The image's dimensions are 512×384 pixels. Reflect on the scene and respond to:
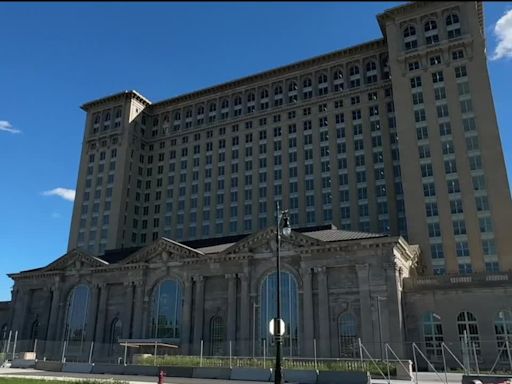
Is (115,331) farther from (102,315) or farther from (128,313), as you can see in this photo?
(128,313)

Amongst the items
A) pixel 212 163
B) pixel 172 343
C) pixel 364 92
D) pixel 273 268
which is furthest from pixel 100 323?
pixel 364 92

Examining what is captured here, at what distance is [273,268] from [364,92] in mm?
57460

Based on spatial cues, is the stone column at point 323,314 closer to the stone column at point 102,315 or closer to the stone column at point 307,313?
the stone column at point 307,313

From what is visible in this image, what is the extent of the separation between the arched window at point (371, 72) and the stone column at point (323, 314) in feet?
197

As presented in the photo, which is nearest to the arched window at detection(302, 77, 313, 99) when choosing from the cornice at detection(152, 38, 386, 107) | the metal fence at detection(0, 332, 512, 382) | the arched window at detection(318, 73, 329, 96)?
the arched window at detection(318, 73, 329, 96)

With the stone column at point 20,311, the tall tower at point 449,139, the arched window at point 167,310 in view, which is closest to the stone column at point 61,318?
the stone column at point 20,311

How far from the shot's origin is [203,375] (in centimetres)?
3631

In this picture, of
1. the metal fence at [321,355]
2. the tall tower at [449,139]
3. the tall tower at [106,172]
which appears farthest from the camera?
the tall tower at [106,172]

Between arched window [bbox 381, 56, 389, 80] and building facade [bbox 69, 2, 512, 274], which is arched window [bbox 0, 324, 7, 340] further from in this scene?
arched window [bbox 381, 56, 389, 80]

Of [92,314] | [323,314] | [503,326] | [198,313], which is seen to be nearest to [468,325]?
[503,326]

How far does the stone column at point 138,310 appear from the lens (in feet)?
194

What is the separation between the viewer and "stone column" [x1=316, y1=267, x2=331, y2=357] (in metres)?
48.3

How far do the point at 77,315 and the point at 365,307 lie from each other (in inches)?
1631

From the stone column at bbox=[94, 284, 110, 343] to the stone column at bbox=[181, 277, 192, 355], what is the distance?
13.1 meters
